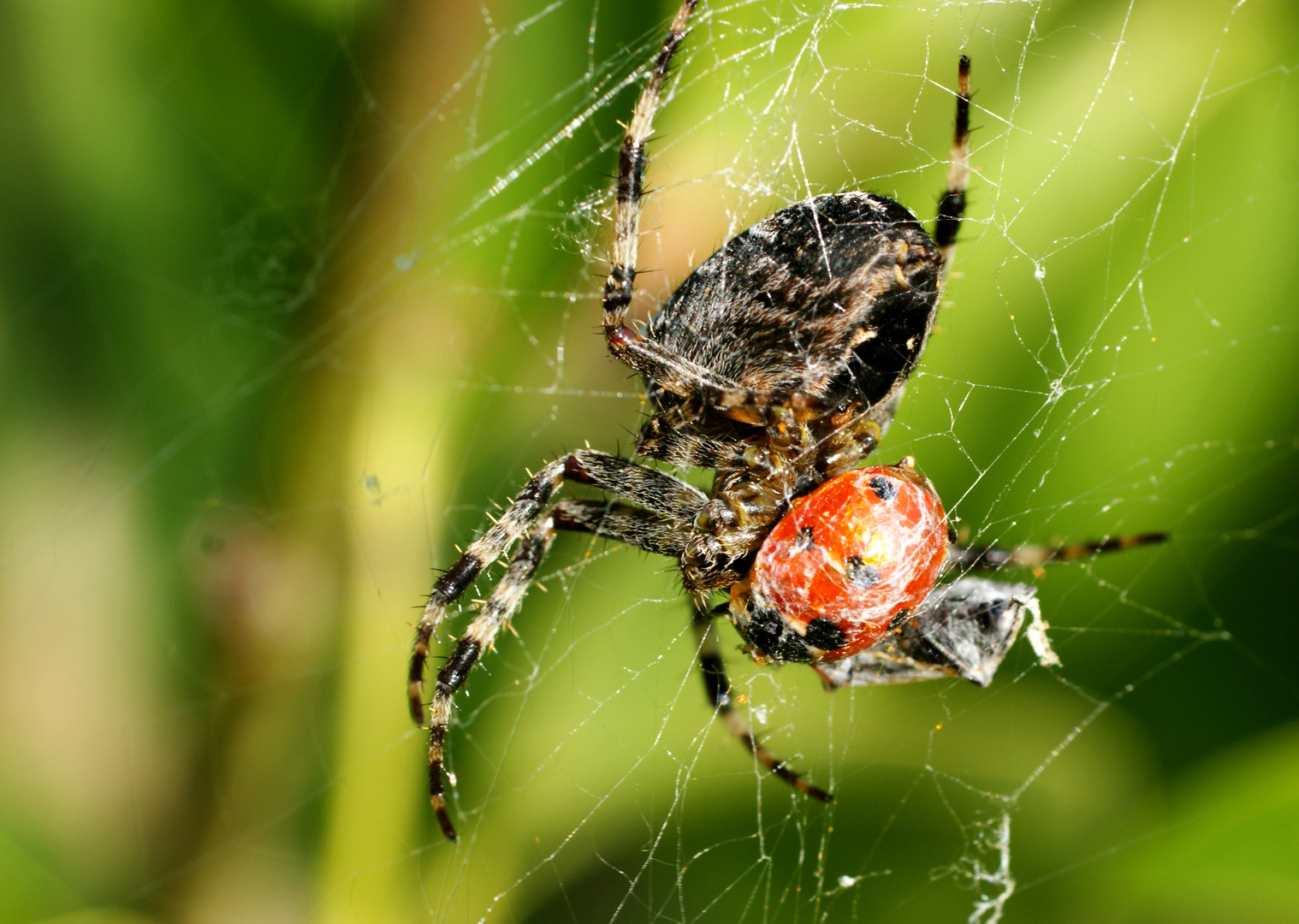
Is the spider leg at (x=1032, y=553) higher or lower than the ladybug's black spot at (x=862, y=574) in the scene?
higher

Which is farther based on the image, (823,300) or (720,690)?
(720,690)

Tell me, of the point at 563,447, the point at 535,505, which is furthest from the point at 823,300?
the point at 563,447

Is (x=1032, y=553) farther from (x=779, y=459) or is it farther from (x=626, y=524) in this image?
(x=626, y=524)

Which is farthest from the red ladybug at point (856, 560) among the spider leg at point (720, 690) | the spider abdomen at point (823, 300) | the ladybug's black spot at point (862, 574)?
the spider leg at point (720, 690)

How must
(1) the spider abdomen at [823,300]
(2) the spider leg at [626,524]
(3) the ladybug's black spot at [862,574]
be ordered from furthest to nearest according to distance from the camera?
(2) the spider leg at [626,524], (1) the spider abdomen at [823,300], (3) the ladybug's black spot at [862,574]

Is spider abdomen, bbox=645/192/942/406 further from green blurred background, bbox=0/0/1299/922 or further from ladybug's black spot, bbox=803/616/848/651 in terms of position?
ladybug's black spot, bbox=803/616/848/651

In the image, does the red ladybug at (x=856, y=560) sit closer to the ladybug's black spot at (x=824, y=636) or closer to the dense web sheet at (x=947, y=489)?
the ladybug's black spot at (x=824, y=636)

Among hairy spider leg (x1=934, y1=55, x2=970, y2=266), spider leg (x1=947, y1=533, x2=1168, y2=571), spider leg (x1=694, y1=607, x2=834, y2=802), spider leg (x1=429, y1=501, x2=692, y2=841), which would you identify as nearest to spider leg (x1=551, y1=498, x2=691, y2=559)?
spider leg (x1=429, y1=501, x2=692, y2=841)
